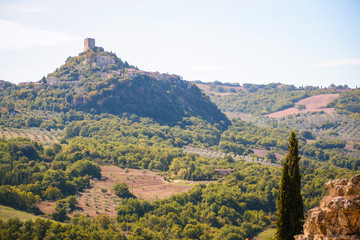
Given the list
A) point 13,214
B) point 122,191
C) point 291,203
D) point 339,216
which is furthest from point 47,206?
point 339,216

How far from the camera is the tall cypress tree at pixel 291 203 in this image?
19.6m

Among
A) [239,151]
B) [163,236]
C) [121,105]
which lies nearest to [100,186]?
[163,236]

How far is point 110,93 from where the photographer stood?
139500mm

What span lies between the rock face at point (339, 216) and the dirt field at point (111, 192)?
42.3 m

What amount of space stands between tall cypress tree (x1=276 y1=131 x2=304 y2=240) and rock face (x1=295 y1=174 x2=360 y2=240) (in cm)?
464

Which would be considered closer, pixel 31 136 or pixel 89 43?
pixel 31 136

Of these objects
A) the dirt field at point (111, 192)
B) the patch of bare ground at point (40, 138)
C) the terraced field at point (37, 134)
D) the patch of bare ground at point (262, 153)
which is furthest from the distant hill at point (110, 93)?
the dirt field at point (111, 192)

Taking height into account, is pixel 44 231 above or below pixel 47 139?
below

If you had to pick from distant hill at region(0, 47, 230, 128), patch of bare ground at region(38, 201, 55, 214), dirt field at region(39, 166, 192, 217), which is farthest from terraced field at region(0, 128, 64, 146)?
patch of bare ground at region(38, 201, 55, 214)

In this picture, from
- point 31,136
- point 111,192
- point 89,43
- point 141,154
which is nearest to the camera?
point 111,192

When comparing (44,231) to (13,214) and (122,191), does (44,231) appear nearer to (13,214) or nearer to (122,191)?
(13,214)

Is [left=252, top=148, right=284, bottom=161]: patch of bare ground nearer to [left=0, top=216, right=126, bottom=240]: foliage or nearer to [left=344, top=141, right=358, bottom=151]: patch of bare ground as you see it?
[left=344, top=141, right=358, bottom=151]: patch of bare ground

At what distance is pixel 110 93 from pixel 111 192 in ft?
263

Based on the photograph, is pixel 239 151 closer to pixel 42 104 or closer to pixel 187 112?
pixel 187 112
